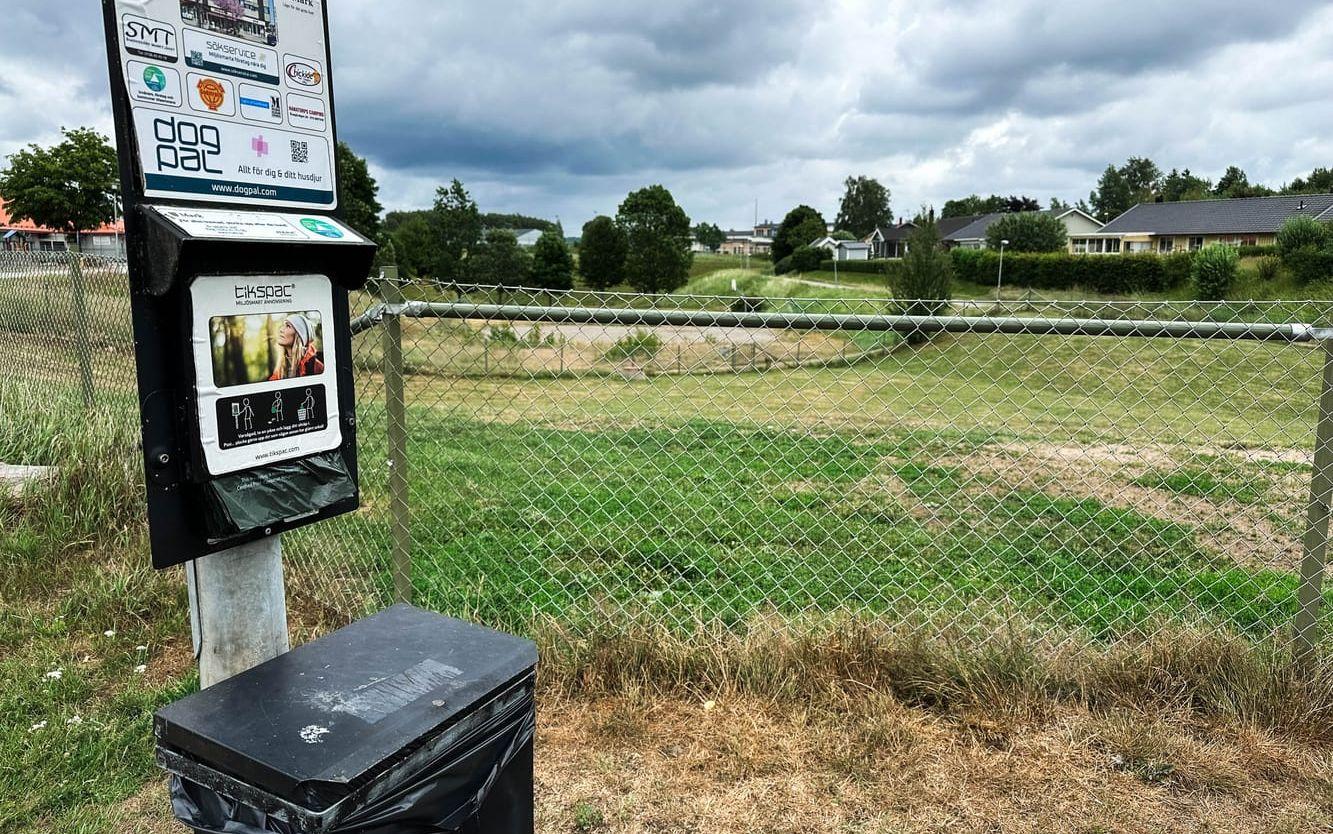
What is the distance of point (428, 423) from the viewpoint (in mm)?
8469

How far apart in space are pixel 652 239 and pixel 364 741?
5745 centimetres

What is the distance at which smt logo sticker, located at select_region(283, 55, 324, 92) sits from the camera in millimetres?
2020

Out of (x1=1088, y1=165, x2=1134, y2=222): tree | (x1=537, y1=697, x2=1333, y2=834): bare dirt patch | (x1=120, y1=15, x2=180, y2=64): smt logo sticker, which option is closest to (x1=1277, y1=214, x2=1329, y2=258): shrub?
(x1=537, y1=697, x2=1333, y2=834): bare dirt patch

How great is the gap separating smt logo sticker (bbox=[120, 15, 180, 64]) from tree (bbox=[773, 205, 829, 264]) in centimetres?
8366

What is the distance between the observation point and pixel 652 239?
57.6 meters

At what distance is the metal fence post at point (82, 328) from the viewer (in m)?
5.91

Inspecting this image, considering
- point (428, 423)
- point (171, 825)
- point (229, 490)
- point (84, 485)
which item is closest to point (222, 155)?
point (229, 490)

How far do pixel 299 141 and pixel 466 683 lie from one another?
134 centimetres

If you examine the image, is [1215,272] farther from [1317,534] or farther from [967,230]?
[967,230]

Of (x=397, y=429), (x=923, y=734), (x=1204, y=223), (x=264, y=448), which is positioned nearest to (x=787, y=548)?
(x=923, y=734)

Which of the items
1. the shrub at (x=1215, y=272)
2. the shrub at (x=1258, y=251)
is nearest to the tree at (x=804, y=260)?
the shrub at (x=1258, y=251)

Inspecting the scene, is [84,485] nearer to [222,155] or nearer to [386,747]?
[222,155]

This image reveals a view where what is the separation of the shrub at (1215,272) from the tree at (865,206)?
6964 centimetres

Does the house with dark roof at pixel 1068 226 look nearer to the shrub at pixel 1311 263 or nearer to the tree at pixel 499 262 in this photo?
the tree at pixel 499 262
